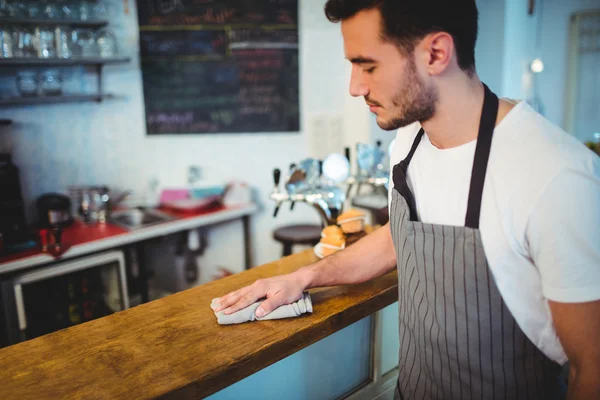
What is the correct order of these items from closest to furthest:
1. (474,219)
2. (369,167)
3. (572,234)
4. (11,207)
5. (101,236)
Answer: (572,234)
(474,219)
(369,167)
(11,207)
(101,236)

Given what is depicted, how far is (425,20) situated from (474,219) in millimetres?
446

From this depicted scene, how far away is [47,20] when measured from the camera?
9.76 feet

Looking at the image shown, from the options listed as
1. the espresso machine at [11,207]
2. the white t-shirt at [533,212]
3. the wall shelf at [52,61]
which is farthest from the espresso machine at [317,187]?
the wall shelf at [52,61]

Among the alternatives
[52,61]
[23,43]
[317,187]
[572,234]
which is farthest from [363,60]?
[23,43]

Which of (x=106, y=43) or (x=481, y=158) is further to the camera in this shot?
(x=106, y=43)

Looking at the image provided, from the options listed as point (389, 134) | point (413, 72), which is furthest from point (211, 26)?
point (413, 72)

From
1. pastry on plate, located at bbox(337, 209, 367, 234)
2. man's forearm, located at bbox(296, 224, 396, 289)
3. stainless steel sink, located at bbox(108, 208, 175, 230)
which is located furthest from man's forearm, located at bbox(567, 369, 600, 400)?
stainless steel sink, located at bbox(108, 208, 175, 230)

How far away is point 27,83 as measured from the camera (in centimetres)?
312

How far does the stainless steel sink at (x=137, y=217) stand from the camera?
316 centimetres

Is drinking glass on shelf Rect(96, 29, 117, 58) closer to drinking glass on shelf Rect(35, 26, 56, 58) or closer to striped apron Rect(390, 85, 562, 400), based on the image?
drinking glass on shelf Rect(35, 26, 56, 58)

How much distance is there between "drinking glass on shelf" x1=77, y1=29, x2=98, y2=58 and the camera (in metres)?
3.19

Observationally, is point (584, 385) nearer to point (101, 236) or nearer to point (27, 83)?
point (101, 236)

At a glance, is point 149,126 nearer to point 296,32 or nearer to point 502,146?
point 296,32

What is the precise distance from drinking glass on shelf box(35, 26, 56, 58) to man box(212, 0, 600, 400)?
8.29 ft
